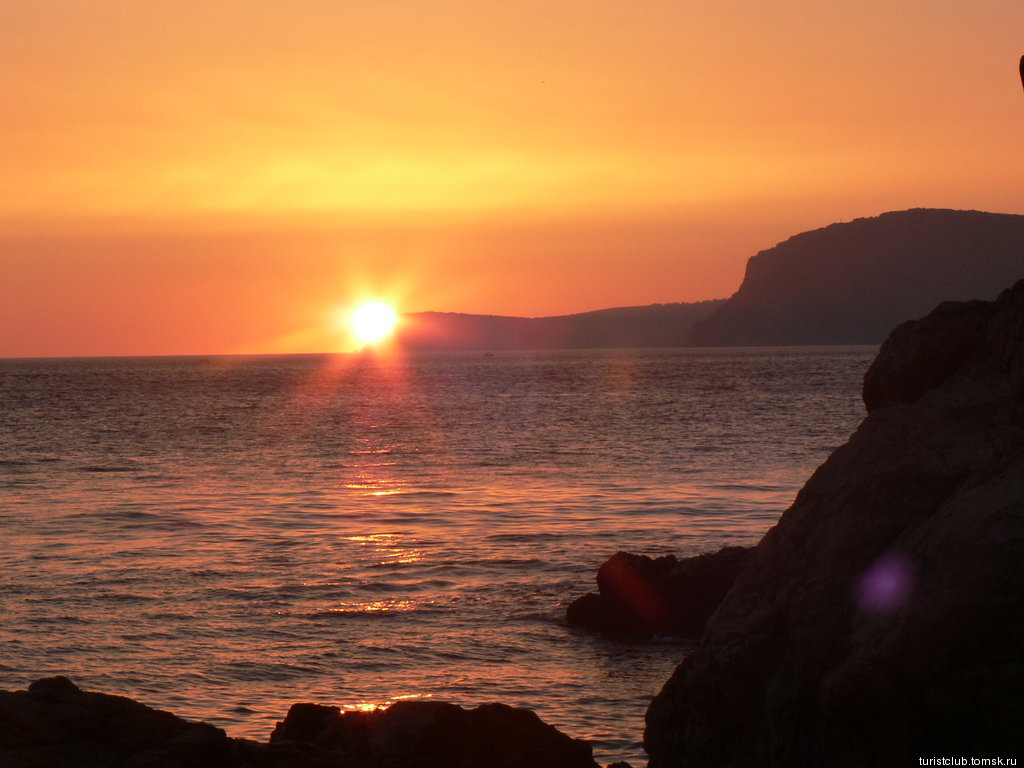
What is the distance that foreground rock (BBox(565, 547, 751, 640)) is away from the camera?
16.2m

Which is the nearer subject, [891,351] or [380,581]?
[891,351]

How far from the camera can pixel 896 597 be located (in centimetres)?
740

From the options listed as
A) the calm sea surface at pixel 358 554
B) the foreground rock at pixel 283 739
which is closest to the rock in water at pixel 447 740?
the foreground rock at pixel 283 739

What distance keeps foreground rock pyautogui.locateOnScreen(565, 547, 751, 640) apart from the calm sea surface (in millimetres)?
497

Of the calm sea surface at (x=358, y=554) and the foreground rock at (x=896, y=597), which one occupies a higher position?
the foreground rock at (x=896, y=597)

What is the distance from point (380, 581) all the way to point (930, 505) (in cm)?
1272

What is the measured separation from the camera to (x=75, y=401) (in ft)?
323

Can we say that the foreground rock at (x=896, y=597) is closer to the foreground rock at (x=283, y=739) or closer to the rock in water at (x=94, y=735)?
the foreground rock at (x=283, y=739)

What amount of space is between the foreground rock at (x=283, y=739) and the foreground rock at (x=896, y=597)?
1.11m

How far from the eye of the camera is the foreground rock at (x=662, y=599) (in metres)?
16.2

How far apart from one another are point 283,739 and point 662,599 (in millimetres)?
7472

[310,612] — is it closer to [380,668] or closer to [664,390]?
[380,668]

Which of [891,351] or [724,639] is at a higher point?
[891,351]

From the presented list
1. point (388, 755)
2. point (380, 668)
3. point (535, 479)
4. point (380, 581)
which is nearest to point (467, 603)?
point (380, 581)
